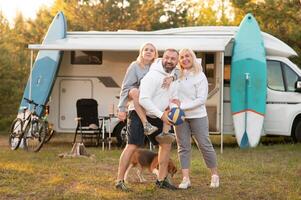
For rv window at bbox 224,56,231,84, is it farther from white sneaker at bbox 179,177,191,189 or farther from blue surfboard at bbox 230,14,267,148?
white sneaker at bbox 179,177,191,189

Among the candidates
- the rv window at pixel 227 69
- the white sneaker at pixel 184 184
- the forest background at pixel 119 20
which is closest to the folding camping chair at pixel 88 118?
the rv window at pixel 227 69

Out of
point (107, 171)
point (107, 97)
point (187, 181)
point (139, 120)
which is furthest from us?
point (107, 97)

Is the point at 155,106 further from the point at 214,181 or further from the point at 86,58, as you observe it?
the point at 86,58

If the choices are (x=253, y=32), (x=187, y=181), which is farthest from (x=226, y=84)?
(x=187, y=181)

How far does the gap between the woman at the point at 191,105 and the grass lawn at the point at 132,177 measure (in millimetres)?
485

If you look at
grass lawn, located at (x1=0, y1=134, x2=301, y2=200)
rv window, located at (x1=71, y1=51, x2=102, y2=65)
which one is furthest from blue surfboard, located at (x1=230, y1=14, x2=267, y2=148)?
rv window, located at (x1=71, y1=51, x2=102, y2=65)

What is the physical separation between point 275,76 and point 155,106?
6.62 metres

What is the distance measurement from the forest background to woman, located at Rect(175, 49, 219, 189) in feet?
26.3

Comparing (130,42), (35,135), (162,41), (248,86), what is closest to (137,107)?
(35,135)

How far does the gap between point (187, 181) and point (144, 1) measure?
75.6 ft

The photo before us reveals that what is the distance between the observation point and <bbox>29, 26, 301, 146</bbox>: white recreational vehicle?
1154cm

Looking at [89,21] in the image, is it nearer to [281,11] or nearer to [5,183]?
[281,11]

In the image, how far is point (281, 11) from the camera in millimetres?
16078

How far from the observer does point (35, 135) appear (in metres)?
10.9
